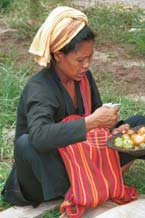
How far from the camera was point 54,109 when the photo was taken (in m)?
3.54

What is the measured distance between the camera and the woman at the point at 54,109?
330 cm

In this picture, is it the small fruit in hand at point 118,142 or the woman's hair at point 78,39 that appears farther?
the small fruit in hand at point 118,142

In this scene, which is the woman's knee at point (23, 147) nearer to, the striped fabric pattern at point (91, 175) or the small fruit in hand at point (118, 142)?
the striped fabric pattern at point (91, 175)

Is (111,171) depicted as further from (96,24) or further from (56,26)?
(96,24)

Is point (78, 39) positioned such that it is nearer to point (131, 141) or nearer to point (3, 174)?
point (131, 141)

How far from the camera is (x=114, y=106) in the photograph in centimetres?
327

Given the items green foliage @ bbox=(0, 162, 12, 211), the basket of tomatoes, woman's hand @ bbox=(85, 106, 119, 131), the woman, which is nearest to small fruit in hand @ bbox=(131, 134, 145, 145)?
the basket of tomatoes

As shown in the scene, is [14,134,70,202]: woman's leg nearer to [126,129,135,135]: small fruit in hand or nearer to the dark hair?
[126,129,135,135]: small fruit in hand

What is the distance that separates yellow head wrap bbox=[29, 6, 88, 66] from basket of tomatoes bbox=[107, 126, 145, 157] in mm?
636

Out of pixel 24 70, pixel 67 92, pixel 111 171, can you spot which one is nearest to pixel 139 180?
pixel 111 171

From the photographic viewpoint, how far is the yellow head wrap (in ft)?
11.1

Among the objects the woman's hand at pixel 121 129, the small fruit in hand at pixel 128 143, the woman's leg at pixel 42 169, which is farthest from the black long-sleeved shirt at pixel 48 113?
the small fruit in hand at pixel 128 143

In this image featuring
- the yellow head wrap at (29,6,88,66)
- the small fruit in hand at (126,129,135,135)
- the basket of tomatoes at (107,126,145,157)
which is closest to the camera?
the yellow head wrap at (29,6,88,66)

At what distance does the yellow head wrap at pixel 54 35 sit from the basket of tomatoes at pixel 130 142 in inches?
25.0
